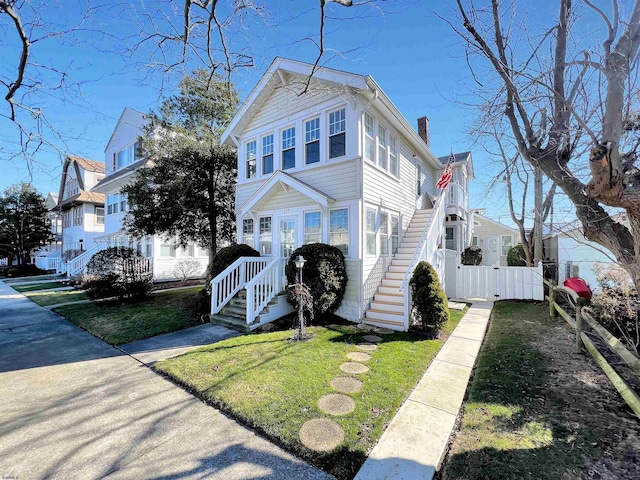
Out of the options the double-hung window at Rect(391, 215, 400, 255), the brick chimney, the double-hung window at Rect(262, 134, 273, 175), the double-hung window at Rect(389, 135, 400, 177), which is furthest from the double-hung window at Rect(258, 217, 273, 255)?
the brick chimney

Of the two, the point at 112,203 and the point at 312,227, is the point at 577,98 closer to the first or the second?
the point at 312,227

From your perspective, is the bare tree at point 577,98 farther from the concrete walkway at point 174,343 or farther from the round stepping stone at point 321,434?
the concrete walkway at point 174,343

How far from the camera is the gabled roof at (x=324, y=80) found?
7.90m

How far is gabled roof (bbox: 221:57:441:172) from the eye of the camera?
790 cm

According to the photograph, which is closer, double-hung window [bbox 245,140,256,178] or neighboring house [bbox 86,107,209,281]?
double-hung window [bbox 245,140,256,178]

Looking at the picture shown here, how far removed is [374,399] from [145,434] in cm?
288

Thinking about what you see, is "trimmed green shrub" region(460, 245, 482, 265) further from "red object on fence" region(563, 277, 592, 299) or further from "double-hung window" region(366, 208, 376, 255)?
"double-hung window" region(366, 208, 376, 255)

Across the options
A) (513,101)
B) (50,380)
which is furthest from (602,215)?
(50,380)

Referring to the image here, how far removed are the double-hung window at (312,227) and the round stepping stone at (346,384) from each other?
16.3 ft

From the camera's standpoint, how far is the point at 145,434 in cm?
333

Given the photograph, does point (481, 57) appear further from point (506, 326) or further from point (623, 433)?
point (506, 326)

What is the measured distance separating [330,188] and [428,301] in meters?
4.28

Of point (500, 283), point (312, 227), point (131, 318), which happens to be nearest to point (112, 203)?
point (131, 318)

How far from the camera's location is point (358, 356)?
5.65 meters
